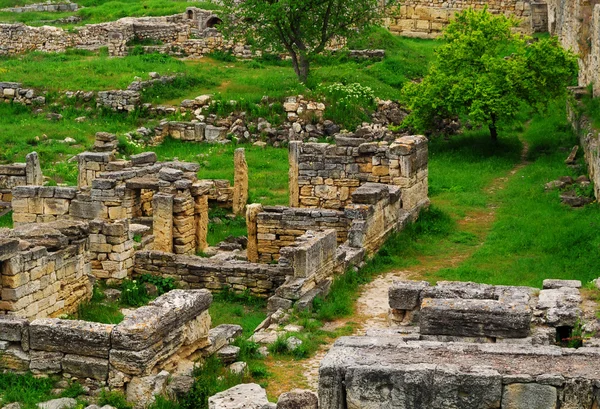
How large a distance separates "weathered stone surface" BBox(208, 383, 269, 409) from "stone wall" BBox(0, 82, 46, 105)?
25.4 m

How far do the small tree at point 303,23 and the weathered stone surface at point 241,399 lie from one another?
24.6 m

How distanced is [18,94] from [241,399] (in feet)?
A: 86.7

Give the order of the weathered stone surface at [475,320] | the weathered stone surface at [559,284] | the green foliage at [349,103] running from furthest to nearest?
the green foliage at [349,103] → the weathered stone surface at [559,284] → the weathered stone surface at [475,320]

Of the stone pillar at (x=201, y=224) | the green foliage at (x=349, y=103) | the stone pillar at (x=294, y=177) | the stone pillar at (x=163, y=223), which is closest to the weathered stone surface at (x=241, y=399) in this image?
the stone pillar at (x=163, y=223)

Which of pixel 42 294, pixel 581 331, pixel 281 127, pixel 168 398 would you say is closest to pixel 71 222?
pixel 42 294

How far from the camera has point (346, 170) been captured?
2531cm

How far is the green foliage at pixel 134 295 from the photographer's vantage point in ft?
64.2

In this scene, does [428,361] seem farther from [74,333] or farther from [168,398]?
[74,333]

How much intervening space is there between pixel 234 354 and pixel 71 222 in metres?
5.15

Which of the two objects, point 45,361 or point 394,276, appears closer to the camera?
point 45,361

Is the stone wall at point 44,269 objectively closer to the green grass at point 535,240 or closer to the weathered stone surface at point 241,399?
the weathered stone surface at point 241,399

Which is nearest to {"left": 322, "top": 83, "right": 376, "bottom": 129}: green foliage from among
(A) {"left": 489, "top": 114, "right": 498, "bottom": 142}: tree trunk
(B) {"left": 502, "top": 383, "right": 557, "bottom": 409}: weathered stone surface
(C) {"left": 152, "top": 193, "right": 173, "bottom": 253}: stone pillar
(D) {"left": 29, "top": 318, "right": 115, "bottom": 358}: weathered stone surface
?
(A) {"left": 489, "top": 114, "right": 498, "bottom": 142}: tree trunk

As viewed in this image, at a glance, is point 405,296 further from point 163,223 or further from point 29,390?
point 163,223

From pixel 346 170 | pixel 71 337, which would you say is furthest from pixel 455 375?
pixel 346 170
